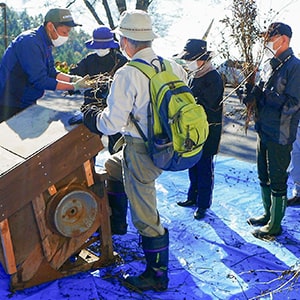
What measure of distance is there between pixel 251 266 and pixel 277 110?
124 cm

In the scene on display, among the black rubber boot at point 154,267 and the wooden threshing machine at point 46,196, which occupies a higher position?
the wooden threshing machine at point 46,196

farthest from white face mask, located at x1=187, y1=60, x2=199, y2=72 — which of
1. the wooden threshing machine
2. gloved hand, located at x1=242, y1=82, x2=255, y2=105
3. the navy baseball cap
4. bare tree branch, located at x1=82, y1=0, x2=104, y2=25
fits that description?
bare tree branch, located at x1=82, y1=0, x2=104, y2=25

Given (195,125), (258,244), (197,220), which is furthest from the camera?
(197,220)

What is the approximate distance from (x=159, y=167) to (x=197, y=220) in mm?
1548

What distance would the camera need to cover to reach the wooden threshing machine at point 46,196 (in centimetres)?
261

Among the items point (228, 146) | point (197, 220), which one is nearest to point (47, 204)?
point (197, 220)

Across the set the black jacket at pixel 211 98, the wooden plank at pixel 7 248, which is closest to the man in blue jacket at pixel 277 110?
the black jacket at pixel 211 98

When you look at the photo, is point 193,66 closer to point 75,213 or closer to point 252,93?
point 252,93

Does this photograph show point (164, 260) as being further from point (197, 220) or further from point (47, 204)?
point (197, 220)

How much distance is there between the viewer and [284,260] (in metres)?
3.43

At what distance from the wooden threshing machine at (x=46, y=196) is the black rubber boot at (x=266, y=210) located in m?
1.56

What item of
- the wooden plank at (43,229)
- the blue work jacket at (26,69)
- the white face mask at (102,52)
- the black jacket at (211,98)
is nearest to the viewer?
the wooden plank at (43,229)

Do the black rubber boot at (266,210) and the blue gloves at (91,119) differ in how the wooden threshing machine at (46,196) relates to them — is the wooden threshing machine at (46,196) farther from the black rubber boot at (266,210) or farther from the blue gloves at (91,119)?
the black rubber boot at (266,210)

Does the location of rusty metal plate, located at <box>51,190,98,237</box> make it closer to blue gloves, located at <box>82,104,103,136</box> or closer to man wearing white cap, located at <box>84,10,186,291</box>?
man wearing white cap, located at <box>84,10,186,291</box>
